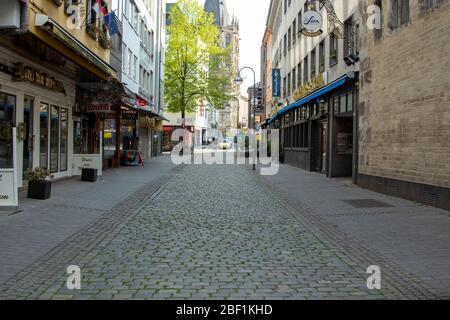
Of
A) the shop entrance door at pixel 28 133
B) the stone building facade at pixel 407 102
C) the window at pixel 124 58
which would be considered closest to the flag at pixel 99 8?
the shop entrance door at pixel 28 133

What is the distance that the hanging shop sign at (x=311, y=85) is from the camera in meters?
23.2

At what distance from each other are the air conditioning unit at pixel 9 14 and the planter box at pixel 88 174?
7.02m

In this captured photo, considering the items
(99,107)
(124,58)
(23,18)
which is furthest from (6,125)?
(124,58)

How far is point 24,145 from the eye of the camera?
1473cm

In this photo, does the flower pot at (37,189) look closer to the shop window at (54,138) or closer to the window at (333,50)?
the shop window at (54,138)

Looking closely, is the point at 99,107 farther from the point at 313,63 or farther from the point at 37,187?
the point at 313,63

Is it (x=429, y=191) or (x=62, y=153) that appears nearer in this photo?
(x=429, y=191)

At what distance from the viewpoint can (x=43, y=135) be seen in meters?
16.1

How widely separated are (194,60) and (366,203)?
31.1 meters

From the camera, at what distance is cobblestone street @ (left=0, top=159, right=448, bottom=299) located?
5254 millimetres

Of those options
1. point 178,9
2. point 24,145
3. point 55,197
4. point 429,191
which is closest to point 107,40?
point 24,145
